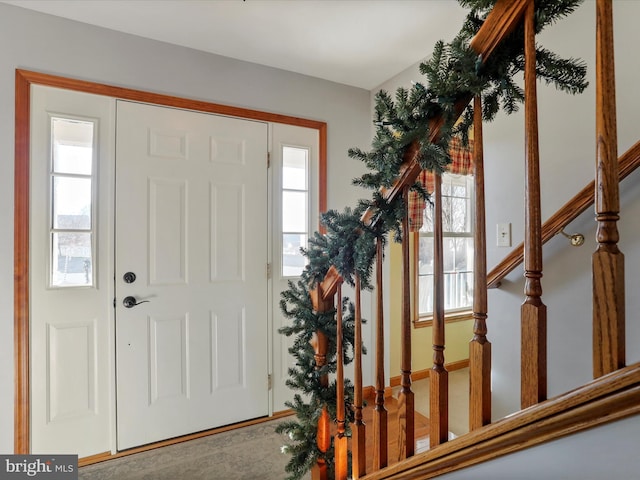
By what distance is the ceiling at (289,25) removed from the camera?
1823 mm

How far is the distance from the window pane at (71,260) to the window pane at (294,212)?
4.08 feet

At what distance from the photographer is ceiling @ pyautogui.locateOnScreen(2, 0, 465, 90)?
1823mm

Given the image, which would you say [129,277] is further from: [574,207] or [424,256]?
[424,256]

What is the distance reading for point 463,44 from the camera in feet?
2.20

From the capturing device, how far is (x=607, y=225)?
0.49 m

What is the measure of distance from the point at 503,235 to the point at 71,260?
8.05 ft

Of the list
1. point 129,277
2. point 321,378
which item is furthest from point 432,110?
point 129,277

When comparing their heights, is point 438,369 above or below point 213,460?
above

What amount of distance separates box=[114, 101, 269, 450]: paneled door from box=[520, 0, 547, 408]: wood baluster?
203 centimetres

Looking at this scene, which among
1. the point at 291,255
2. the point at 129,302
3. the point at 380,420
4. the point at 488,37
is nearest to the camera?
the point at 488,37

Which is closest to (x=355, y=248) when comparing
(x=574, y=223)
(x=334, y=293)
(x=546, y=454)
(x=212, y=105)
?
(x=334, y=293)

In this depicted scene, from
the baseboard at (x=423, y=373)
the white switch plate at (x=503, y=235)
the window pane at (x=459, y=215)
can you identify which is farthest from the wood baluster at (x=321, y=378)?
the window pane at (x=459, y=215)

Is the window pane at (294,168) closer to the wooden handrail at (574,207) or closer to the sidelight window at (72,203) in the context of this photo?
the sidelight window at (72,203)

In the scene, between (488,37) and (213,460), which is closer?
(488,37)
